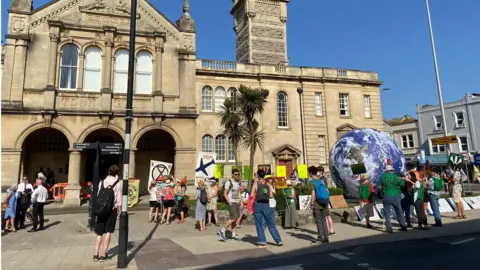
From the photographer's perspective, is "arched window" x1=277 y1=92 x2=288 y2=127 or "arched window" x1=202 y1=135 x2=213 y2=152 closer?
"arched window" x1=202 y1=135 x2=213 y2=152

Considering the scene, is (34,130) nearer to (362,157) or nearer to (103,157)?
(103,157)

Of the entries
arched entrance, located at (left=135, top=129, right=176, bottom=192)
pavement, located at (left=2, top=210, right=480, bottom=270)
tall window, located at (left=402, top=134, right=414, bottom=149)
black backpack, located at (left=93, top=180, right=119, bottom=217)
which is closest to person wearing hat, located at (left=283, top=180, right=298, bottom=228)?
pavement, located at (left=2, top=210, right=480, bottom=270)

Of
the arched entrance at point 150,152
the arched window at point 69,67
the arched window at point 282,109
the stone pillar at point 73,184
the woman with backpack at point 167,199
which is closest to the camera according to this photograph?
the woman with backpack at point 167,199

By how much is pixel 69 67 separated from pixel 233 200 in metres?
16.6

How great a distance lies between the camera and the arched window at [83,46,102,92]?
20734 millimetres

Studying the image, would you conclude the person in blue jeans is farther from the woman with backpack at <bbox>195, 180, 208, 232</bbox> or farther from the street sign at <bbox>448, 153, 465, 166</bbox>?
the street sign at <bbox>448, 153, 465, 166</bbox>

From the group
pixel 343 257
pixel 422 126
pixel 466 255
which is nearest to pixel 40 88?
pixel 343 257

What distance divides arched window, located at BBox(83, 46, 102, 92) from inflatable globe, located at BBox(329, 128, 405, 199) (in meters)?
15.9

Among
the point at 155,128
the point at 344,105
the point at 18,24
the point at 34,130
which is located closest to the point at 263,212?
the point at 155,128

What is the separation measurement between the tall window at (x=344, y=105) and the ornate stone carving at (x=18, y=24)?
85.0 feet

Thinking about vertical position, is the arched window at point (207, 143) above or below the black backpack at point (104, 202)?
above

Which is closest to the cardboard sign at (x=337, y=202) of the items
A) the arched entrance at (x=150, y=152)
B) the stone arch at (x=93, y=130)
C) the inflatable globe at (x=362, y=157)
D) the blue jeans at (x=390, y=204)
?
the inflatable globe at (x=362, y=157)

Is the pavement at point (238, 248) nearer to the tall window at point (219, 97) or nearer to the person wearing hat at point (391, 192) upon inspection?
the person wearing hat at point (391, 192)

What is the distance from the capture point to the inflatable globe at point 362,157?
44.9 ft
